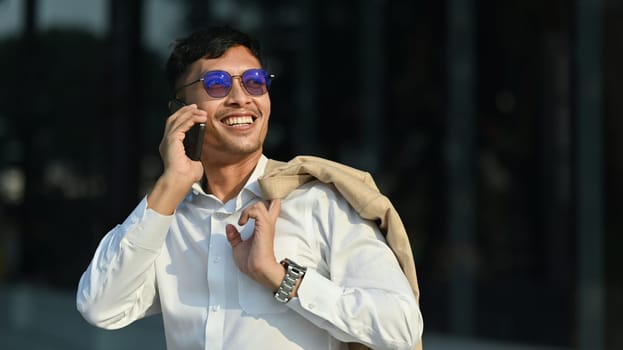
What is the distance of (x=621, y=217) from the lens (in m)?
7.00

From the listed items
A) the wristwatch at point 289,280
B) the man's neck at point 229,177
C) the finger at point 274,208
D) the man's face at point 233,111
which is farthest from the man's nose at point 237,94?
the wristwatch at point 289,280

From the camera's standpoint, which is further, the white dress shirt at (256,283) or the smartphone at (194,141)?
the smartphone at (194,141)

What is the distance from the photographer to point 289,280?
2.36 metres

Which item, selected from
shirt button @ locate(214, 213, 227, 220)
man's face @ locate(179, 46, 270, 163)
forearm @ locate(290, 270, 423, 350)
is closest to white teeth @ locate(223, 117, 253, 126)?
man's face @ locate(179, 46, 270, 163)

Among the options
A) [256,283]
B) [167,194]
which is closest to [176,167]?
[167,194]

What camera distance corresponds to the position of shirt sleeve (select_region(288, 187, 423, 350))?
7.60 feet

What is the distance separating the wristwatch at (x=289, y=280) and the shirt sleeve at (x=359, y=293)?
0.7 inches

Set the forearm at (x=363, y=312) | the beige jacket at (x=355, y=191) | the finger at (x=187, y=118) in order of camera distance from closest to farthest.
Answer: the forearm at (x=363, y=312), the beige jacket at (x=355, y=191), the finger at (x=187, y=118)

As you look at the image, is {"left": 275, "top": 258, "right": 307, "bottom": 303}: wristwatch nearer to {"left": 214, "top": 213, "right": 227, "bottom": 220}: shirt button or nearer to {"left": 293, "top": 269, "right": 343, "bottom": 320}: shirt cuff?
{"left": 293, "top": 269, "right": 343, "bottom": 320}: shirt cuff

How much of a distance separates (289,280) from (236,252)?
16 centimetres

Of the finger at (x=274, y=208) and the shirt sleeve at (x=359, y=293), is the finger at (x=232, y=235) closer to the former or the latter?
the finger at (x=274, y=208)

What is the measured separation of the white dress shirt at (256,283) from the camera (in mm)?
2334

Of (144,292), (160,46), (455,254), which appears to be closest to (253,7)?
(160,46)

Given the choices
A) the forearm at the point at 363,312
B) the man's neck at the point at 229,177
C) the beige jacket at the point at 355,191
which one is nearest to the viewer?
the forearm at the point at 363,312
